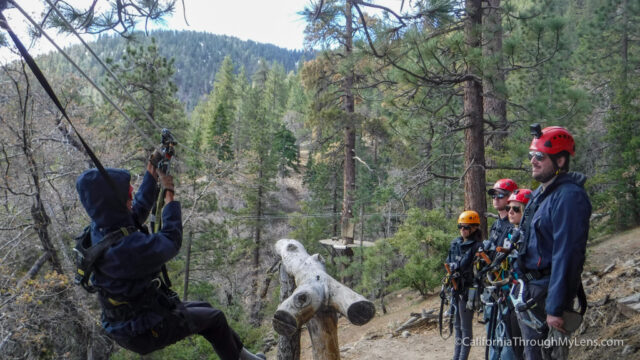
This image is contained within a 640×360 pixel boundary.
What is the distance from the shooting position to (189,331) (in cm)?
318

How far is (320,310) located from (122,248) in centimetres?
190

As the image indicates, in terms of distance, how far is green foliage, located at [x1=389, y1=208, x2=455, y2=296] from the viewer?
10812mm

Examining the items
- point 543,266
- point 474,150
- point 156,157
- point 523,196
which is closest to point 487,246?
point 523,196

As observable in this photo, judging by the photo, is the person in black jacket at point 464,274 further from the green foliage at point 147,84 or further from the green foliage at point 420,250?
the green foliage at point 147,84

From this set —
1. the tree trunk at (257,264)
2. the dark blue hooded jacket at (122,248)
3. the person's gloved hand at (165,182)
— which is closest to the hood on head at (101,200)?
the dark blue hooded jacket at (122,248)

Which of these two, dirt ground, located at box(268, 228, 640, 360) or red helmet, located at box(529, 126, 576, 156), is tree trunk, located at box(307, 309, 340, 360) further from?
dirt ground, located at box(268, 228, 640, 360)

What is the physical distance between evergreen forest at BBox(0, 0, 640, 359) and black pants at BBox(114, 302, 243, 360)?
5.35 feet

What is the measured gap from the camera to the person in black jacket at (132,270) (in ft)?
9.42

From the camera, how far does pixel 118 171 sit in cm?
310

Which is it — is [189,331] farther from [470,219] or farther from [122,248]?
[470,219]

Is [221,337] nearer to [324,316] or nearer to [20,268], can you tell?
[324,316]

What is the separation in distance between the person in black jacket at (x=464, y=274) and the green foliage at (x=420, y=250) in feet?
17.7

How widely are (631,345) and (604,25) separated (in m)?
18.0

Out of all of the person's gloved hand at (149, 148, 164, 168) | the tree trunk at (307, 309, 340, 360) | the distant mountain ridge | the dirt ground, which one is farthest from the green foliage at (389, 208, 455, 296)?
the distant mountain ridge
